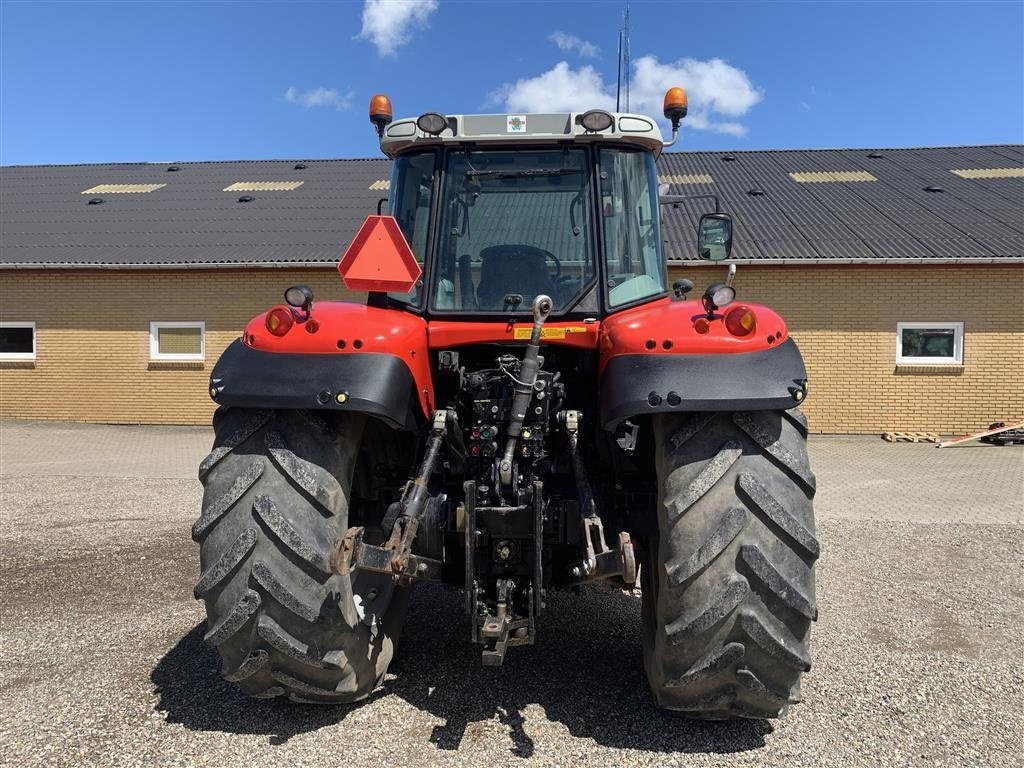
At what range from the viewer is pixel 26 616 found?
179 inches

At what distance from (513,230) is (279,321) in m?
1.19

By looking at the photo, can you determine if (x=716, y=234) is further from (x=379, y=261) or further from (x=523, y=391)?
(x=379, y=261)

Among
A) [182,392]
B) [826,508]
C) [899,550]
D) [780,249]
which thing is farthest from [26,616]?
[780,249]

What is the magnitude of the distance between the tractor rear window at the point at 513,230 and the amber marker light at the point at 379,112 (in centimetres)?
57

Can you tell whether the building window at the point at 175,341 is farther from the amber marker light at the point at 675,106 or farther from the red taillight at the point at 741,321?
the red taillight at the point at 741,321

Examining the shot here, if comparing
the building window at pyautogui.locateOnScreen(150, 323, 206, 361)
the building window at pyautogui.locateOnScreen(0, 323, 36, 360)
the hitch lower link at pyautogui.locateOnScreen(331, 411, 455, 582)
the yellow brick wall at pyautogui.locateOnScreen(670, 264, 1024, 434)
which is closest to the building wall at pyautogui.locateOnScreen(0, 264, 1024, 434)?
the yellow brick wall at pyautogui.locateOnScreen(670, 264, 1024, 434)

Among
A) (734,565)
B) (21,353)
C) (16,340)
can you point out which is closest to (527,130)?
(734,565)

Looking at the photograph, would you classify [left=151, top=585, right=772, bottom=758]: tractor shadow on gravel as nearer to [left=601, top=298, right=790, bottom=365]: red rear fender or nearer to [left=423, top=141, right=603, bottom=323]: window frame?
[left=601, top=298, right=790, bottom=365]: red rear fender

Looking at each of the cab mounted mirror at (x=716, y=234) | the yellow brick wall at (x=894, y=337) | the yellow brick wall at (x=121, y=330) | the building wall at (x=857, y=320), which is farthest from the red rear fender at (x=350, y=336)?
the yellow brick wall at (x=121, y=330)

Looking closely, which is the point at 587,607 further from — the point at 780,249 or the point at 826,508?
the point at 780,249

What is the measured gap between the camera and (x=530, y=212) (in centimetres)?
368

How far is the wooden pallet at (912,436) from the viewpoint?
Result: 13125 mm

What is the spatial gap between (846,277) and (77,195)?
17.0m

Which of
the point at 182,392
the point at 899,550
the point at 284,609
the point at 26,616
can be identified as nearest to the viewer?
the point at 284,609
